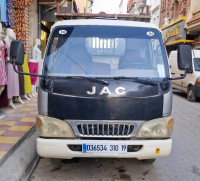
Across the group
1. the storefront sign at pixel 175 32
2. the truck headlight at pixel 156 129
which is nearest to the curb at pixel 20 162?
the truck headlight at pixel 156 129

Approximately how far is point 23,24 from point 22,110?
3534 mm

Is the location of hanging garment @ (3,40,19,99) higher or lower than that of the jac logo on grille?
lower

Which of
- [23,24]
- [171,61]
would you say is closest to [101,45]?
[23,24]

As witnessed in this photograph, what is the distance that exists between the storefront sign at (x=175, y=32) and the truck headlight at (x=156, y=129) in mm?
18579

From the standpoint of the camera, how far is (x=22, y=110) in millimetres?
6082

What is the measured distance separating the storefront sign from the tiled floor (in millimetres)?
16675

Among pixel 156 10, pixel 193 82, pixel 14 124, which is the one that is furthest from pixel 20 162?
pixel 156 10

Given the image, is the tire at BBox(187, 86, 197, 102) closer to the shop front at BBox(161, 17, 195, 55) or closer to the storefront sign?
the shop front at BBox(161, 17, 195, 55)

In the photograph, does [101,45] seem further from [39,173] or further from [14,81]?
[14,81]

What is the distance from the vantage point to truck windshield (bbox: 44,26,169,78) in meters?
2.98

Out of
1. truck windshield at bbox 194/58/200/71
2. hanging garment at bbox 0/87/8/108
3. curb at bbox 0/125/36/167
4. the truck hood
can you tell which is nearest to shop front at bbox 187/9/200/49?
truck windshield at bbox 194/58/200/71

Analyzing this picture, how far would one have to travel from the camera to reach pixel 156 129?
2762mm

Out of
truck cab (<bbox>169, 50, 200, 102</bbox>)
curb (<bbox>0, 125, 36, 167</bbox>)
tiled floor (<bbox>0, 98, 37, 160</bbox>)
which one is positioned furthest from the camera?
truck cab (<bbox>169, 50, 200, 102</bbox>)

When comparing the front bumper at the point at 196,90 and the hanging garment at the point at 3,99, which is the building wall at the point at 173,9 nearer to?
the front bumper at the point at 196,90
